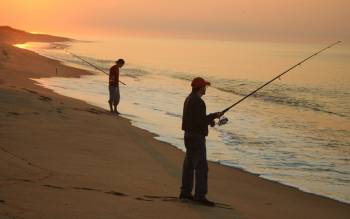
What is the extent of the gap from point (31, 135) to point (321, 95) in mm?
26218

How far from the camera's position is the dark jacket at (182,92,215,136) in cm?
630

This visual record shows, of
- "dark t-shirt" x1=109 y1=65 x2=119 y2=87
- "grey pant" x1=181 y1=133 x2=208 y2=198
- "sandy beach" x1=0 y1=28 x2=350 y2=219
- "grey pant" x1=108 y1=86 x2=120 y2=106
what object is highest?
"dark t-shirt" x1=109 y1=65 x2=119 y2=87

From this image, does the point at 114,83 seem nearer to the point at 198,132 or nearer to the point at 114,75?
the point at 114,75

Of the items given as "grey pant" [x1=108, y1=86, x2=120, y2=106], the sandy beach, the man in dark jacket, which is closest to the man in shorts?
"grey pant" [x1=108, y1=86, x2=120, y2=106]

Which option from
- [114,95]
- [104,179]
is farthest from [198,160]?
[114,95]

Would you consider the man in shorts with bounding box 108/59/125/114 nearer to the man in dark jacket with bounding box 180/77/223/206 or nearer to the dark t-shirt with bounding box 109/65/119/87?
the dark t-shirt with bounding box 109/65/119/87

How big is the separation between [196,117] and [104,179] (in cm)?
167

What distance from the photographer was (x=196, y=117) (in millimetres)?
6309

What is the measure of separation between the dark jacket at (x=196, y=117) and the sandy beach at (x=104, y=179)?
38.1 inches

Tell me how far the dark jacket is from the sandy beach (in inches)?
38.1

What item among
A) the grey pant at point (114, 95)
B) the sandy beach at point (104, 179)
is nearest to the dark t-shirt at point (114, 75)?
the grey pant at point (114, 95)

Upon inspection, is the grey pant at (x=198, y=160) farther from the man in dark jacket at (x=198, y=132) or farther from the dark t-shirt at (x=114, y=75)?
the dark t-shirt at (x=114, y=75)

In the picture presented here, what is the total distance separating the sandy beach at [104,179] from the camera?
5.28 metres

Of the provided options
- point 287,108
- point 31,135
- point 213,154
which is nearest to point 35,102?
point 31,135
